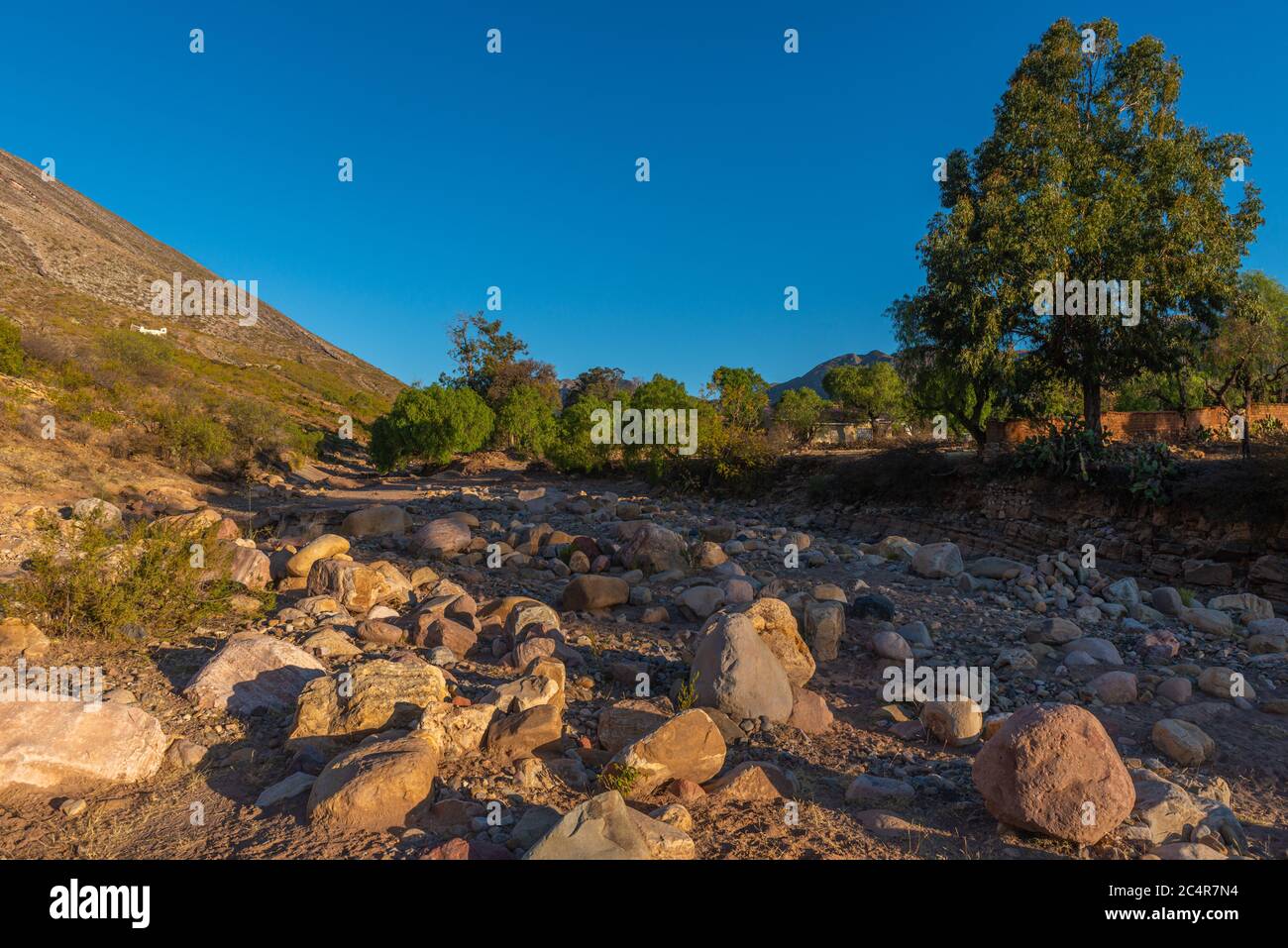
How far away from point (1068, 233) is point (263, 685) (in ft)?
49.3

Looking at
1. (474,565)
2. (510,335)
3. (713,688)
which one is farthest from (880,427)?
(713,688)

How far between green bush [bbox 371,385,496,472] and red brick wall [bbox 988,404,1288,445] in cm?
1978

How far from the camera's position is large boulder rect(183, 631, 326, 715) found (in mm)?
4297

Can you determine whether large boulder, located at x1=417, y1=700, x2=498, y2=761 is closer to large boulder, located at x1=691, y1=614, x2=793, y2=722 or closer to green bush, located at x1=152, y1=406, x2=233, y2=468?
large boulder, located at x1=691, y1=614, x2=793, y2=722

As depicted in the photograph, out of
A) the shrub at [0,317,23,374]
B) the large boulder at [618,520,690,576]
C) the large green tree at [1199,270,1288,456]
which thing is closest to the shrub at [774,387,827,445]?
the large green tree at [1199,270,1288,456]

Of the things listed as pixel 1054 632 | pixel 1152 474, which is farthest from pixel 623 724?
pixel 1152 474

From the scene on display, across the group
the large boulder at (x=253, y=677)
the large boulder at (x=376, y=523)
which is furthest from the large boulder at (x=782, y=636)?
the large boulder at (x=376, y=523)

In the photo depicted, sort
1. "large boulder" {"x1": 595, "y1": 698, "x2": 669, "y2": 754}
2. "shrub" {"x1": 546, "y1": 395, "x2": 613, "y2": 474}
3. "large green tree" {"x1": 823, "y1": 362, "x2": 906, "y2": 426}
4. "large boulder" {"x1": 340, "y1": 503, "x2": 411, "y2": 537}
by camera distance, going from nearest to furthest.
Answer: "large boulder" {"x1": 595, "y1": 698, "x2": 669, "y2": 754} < "large boulder" {"x1": 340, "y1": 503, "x2": 411, "y2": 537} < "shrub" {"x1": 546, "y1": 395, "x2": 613, "y2": 474} < "large green tree" {"x1": 823, "y1": 362, "x2": 906, "y2": 426}

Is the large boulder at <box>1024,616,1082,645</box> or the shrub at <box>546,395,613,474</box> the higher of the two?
the shrub at <box>546,395,613,474</box>

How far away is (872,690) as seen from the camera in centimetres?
562

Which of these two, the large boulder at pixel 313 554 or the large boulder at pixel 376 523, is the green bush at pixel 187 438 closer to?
the large boulder at pixel 376 523

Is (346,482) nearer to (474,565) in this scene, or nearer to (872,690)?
(474,565)

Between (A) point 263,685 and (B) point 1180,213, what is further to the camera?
(B) point 1180,213

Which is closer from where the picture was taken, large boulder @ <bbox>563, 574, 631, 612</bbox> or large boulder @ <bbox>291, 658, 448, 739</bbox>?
large boulder @ <bbox>291, 658, 448, 739</bbox>
